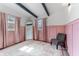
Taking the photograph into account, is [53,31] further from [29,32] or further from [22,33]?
[22,33]

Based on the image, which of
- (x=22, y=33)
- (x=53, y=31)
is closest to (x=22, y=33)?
(x=22, y=33)

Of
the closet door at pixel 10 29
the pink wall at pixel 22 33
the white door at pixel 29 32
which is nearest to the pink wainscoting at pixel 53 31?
the white door at pixel 29 32

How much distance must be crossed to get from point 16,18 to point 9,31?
0.45 meters

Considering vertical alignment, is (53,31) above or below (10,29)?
below

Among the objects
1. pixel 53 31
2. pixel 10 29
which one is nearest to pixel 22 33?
pixel 10 29

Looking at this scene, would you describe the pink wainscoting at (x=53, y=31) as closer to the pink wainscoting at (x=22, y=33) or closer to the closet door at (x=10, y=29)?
the pink wainscoting at (x=22, y=33)

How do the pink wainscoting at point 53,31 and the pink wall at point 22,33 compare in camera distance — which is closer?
the pink wall at point 22,33

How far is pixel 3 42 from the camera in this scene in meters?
2.24

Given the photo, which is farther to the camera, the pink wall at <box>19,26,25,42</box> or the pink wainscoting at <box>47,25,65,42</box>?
the pink wainscoting at <box>47,25,65,42</box>

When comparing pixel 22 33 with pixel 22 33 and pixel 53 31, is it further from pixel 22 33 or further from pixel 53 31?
pixel 53 31

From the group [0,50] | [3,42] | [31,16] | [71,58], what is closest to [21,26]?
[31,16]

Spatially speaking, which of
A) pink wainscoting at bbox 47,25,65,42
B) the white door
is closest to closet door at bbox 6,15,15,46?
the white door

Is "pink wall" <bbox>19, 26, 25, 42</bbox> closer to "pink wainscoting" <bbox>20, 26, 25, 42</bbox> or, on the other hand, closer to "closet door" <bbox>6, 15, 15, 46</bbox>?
"pink wainscoting" <bbox>20, 26, 25, 42</bbox>

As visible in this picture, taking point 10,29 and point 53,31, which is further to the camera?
point 53,31
